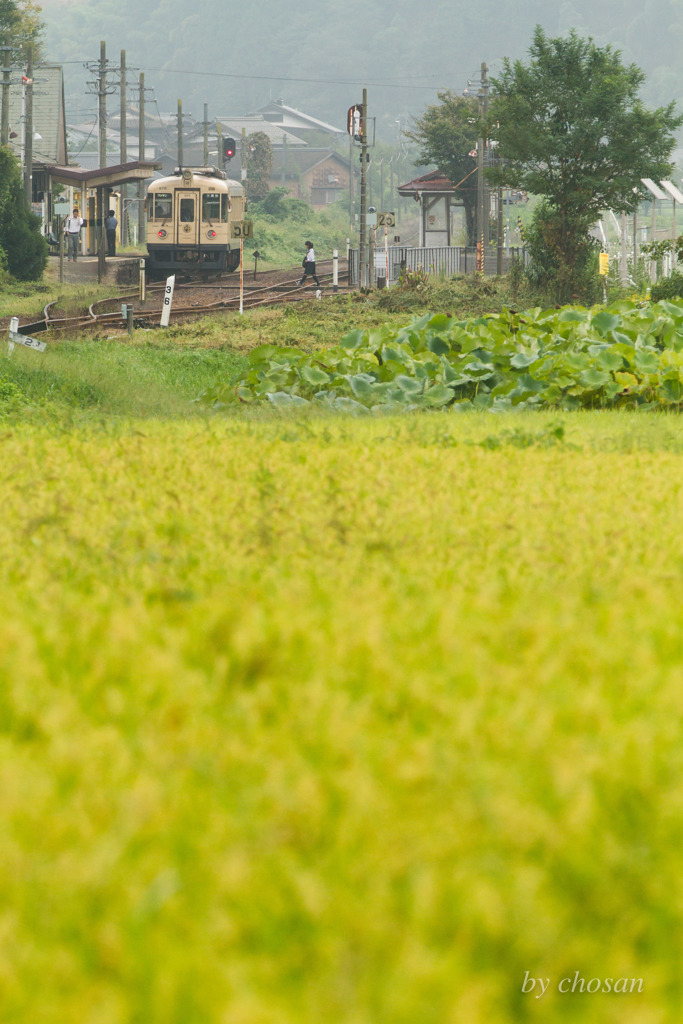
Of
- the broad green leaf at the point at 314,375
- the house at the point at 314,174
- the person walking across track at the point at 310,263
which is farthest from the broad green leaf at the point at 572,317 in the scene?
the house at the point at 314,174

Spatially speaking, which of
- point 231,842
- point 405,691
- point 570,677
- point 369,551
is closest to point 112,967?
point 231,842

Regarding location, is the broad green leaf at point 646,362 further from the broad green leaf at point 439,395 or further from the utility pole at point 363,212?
the utility pole at point 363,212

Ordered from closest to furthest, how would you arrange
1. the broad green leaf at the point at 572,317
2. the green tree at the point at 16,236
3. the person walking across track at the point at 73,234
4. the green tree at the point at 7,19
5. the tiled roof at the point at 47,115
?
1. the broad green leaf at the point at 572,317
2. the green tree at the point at 16,236
3. the person walking across track at the point at 73,234
4. the tiled roof at the point at 47,115
5. the green tree at the point at 7,19

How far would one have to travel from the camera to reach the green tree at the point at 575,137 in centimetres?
2744

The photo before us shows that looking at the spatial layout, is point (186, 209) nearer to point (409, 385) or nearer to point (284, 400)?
Result: point (284, 400)

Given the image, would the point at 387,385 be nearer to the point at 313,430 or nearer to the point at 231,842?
the point at 313,430

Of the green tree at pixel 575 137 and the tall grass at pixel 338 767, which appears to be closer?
the tall grass at pixel 338 767

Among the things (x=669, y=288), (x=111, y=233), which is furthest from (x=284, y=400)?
(x=111, y=233)

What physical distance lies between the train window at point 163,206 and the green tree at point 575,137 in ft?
31.0

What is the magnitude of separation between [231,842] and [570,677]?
1.24m

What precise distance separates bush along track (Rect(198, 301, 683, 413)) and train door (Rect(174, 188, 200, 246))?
22124 millimetres

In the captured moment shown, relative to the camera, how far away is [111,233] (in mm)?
44219

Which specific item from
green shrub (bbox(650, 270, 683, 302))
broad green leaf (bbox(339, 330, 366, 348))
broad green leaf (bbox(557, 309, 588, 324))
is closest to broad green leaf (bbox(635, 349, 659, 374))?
broad green leaf (bbox(557, 309, 588, 324))

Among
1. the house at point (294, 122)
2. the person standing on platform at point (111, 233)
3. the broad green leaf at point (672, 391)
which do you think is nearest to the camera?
the broad green leaf at point (672, 391)
